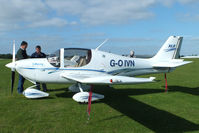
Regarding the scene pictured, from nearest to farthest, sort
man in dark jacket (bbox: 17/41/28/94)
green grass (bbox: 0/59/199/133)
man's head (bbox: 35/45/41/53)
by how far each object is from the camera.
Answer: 1. green grass (bbox: 0/59/199/133)
2. man in dark jacket (bbox: 17/41/28/94)
3. man's head (bbox: 35/45/41/53)

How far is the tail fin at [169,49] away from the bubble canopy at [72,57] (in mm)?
3742

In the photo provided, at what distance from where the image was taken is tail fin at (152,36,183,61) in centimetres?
840

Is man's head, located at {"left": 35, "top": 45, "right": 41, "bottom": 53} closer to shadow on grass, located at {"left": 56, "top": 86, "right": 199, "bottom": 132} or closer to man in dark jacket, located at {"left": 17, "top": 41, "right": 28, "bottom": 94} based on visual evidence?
man in dark jacket, located at {"left": 17, "top": 41, "right": 28, "bottom": 94}

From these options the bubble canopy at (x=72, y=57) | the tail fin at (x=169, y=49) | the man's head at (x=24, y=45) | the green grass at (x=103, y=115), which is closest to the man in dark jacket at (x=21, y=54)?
the man's head at (x=24, y=45)

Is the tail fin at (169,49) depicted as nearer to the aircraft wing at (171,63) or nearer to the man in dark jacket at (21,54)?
the aircraft wing at (171,63)

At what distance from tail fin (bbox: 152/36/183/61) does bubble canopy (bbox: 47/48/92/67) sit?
12.3ft

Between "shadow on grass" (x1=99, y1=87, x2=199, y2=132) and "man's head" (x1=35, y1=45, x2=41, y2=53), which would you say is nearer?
"shadow on grass" (x1=99, y1=87, x2=199, y2=132)

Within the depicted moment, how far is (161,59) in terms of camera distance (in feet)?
27.5

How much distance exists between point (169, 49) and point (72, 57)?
195 inches

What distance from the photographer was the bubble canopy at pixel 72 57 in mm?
6367

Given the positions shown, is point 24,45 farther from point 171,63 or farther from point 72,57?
point 171,63

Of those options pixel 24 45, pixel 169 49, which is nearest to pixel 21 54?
pixel 24 45

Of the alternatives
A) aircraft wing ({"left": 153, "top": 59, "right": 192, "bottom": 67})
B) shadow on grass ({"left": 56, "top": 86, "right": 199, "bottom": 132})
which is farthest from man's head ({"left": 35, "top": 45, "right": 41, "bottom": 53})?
aircraft wing ({"left": 153, "top": 59, "right": 192, "bottom": 67})

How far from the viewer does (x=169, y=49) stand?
8453 mm
